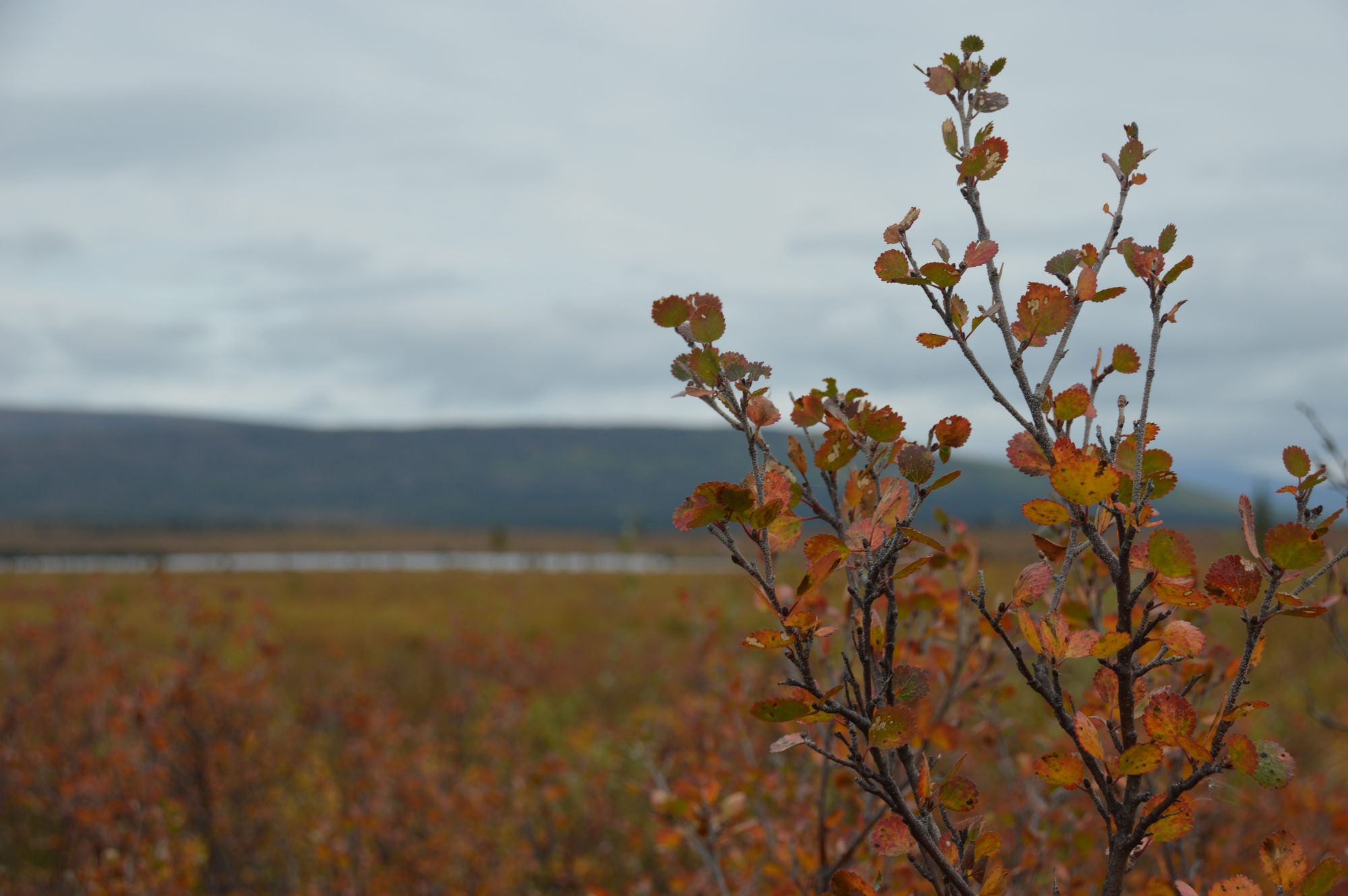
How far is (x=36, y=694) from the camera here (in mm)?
6406

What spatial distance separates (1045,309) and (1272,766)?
2.08 ft

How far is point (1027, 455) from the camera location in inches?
47.4

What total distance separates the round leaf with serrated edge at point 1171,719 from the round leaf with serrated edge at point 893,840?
13.4 inches

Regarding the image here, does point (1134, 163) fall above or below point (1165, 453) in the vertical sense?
above

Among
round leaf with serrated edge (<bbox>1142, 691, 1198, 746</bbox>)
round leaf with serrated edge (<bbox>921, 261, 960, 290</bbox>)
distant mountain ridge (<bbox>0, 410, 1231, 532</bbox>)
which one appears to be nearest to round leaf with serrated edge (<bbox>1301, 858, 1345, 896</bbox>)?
round leaf with serrated edge (<bbox>1142, 691, 1198, 746</bbox>)

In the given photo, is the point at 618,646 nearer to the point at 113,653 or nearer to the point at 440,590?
the point at 113,653

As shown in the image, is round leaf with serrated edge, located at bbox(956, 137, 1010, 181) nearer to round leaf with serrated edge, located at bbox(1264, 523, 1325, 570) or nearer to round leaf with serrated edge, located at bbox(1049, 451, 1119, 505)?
round leaf with serrated edge, located at bbox(1049, 451, 1119, 505)

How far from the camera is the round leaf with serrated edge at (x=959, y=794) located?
4.09ft

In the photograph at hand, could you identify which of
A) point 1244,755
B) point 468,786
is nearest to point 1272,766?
point 1244,755

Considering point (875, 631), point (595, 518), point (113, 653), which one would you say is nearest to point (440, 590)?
point (113, 653)

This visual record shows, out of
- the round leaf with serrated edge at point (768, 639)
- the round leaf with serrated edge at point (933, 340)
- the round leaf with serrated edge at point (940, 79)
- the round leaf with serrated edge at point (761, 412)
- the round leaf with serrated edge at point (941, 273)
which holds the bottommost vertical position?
the round leaf with serrated edge at point (768, 639)

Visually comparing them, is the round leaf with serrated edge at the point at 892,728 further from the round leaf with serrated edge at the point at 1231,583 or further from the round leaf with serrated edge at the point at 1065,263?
the round leaf with serrated edge at the point at 1065,263

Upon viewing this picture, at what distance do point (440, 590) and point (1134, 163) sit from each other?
2227 cm

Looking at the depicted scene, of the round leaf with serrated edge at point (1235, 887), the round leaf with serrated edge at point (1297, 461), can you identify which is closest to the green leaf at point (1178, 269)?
the round leaf with serrated edge at point (1297, 461)
